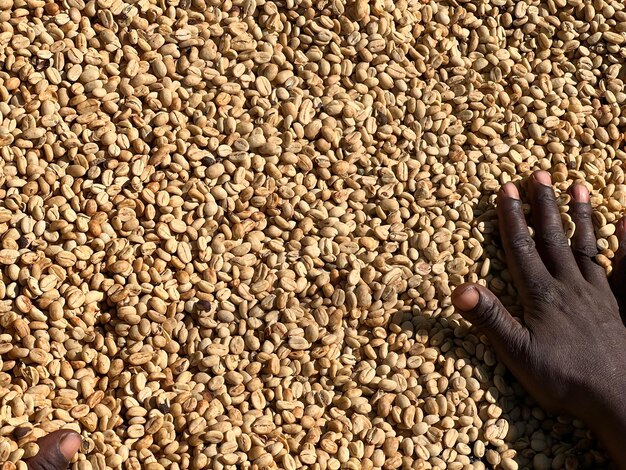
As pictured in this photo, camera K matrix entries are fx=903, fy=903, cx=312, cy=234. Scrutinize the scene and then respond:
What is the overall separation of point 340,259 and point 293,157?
0.28 m

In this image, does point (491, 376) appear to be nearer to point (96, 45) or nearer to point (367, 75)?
point (367, 75)

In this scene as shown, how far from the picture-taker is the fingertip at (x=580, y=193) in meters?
2.27

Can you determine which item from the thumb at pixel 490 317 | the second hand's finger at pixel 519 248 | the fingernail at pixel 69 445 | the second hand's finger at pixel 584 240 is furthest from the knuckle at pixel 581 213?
the fingernail at pixel 69 445

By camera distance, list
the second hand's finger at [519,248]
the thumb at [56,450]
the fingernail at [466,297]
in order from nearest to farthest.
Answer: the thumb at [56,450] → the fingernail at [466,297] → the second hand's finger at [519,248]

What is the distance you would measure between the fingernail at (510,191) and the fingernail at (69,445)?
1156 mm

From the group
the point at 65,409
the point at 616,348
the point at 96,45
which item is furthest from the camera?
the point at 96,45

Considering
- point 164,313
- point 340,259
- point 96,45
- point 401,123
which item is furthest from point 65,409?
point 401,123

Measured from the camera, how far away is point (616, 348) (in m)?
2.11

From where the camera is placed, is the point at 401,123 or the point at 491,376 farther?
the point at 401,123

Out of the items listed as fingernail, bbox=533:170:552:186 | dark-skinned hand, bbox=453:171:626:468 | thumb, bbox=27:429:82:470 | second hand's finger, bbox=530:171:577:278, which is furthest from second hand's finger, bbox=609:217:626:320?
thumb, bbox=27:429:82:470

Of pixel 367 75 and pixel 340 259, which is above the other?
pixel 367 75

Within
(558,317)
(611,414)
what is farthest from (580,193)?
(611,414)

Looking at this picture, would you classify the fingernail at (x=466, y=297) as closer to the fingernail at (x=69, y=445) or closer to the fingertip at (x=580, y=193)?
the fingertip at (x=580, y=193)

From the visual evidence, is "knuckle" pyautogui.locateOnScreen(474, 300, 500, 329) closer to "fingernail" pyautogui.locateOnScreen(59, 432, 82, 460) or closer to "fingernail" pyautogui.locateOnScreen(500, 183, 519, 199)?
"fingernail" pyautogui.locateOnScreen(500, 183, 519, 199)
